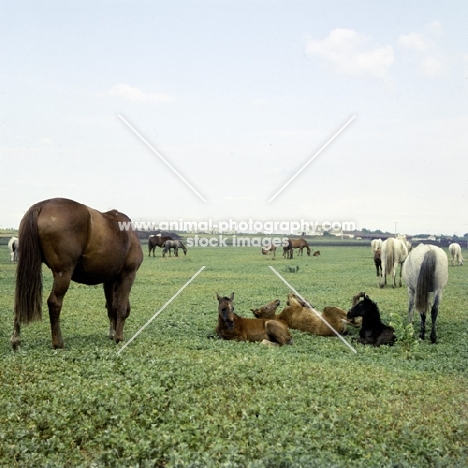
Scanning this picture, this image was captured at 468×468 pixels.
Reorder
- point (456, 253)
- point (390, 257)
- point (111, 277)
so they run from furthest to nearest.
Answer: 1. point (456, 253)
2. point (390, 257)
3. point (111, 277)

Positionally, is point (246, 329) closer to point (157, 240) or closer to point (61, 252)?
point (61, 252)

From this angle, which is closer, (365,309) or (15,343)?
(15,343)

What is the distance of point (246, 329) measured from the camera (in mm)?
11625

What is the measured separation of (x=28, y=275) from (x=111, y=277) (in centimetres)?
174

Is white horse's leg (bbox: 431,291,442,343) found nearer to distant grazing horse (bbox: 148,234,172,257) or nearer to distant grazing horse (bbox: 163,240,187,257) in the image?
distant grazing horse (bbox: 163,240,187,257)

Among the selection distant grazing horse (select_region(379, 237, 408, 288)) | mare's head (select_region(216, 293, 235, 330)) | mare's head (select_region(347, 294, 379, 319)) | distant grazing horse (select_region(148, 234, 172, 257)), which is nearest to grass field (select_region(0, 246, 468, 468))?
mare's head (select_region(216, 293, 235, 330))

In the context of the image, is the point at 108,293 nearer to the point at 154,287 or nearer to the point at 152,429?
the point at 152,429

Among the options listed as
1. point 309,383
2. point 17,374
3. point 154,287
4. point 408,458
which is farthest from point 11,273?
Answer: point 408,458

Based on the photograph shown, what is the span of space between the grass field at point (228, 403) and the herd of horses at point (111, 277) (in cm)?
57

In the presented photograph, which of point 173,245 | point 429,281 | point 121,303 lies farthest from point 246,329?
point 173,245

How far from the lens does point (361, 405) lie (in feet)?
23.4

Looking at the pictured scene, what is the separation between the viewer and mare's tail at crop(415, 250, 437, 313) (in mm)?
13047

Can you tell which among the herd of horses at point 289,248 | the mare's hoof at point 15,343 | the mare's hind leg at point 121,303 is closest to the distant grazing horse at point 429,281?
the mare's hind leg at point 121,303

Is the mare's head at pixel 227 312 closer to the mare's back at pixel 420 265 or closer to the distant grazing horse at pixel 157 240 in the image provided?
the mare's back at pixel 420 265
